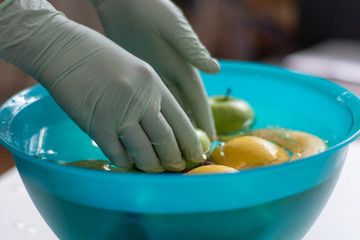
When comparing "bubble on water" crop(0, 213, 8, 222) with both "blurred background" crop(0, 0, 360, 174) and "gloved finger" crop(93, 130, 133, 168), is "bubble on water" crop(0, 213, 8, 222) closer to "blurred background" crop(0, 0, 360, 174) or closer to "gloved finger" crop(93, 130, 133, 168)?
"gloved finger" crop(93, 130, 133, 168)


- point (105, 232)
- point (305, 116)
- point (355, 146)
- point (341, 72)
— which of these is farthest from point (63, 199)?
point (341, 72)

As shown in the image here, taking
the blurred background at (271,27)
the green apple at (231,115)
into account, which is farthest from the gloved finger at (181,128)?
the blurred background at (271,27)

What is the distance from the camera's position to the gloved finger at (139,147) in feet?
1.82

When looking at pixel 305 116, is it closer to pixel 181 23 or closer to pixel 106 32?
pixel 181 23

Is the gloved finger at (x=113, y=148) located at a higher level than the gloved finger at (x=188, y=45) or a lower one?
lower

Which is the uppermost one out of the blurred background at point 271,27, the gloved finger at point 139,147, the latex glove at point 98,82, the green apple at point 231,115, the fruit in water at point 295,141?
the latex glove at point 98,82

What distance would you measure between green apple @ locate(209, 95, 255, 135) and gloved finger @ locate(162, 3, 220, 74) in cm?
16

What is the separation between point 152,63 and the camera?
0.80m

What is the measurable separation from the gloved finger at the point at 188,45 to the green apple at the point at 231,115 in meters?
0.16

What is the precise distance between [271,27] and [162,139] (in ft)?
8.49

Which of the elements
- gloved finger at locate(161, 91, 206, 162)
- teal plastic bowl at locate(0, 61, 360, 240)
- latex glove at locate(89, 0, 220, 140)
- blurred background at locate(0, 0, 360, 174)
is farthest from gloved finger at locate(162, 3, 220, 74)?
blurred background at locate(0, 0, 360, 174)

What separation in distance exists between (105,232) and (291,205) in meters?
0.21

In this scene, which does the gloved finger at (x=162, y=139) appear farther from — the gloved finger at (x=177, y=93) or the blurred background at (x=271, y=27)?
the blurred background at (x=271, y=27)

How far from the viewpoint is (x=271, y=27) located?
9.66 feet
